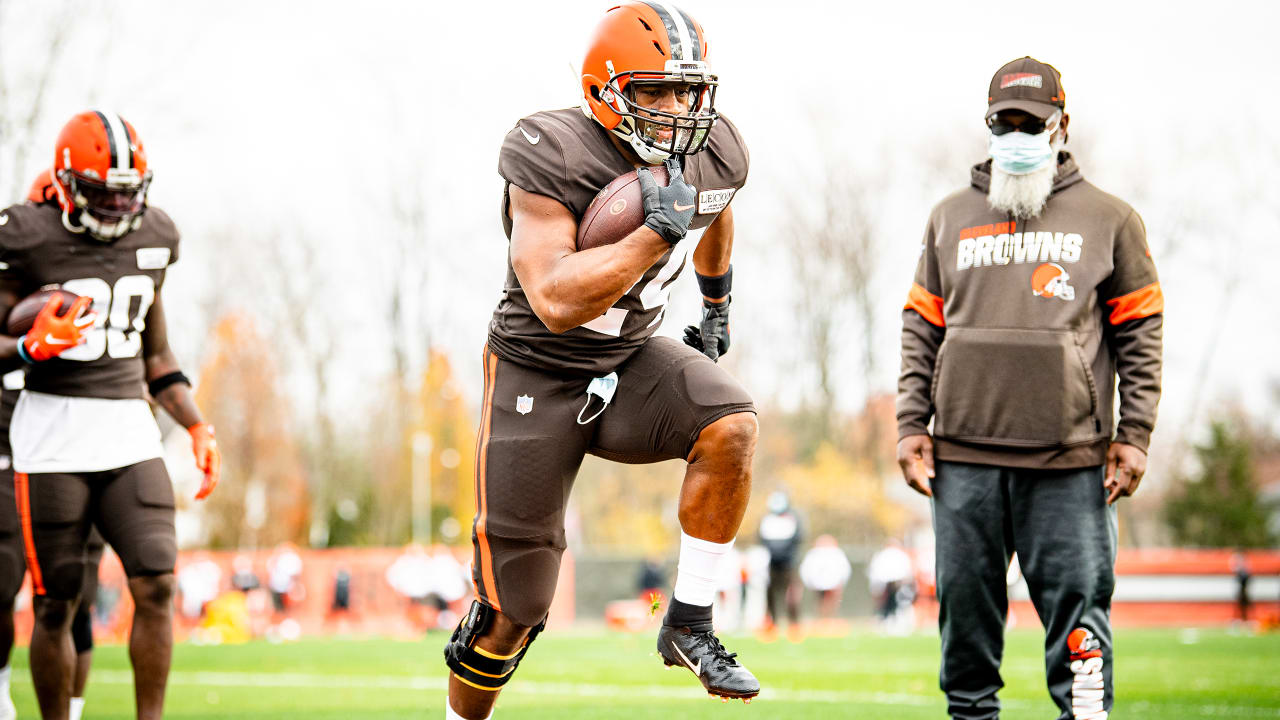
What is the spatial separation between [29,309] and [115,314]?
33cm

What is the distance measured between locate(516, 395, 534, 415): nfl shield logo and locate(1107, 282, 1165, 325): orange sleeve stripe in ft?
7.07

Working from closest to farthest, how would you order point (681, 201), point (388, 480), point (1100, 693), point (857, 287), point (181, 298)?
point (681, 201) → point (1100, 693) → point (857, 287) → point (181, 298) → point (388, 480)

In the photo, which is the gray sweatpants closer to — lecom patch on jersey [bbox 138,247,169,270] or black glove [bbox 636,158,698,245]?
black glove [bbox 636,158,698,245]

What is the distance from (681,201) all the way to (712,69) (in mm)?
468

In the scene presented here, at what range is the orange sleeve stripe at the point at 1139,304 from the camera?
468 cm

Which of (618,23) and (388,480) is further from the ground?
(618,23)

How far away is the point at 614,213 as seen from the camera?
3801 millimetres

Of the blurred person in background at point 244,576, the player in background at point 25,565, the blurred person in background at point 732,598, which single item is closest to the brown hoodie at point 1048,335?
the player in background at point 25,565

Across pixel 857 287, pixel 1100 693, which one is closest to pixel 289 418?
pixel 857 287

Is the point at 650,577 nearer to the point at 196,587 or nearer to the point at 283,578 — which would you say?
the point at 283,578

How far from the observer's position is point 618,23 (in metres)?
3.95

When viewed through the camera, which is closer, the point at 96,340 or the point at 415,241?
the point at 96,340

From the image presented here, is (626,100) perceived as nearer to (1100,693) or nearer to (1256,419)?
(1100,693)

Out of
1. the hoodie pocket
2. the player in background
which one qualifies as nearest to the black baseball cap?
the hoodie pocket
